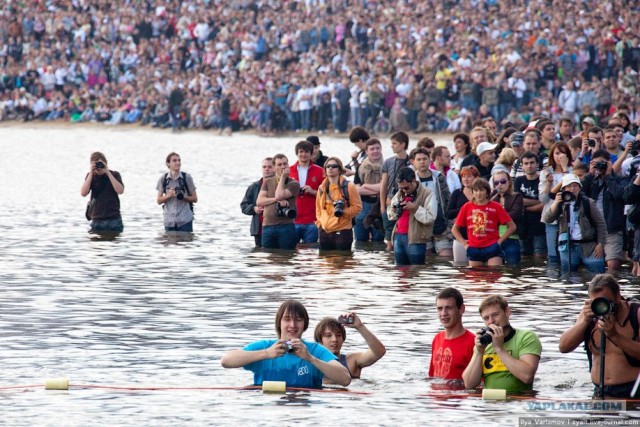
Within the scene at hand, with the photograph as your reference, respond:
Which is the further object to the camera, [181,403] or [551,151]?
[551,151]

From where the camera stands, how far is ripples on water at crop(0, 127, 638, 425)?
38.4ft

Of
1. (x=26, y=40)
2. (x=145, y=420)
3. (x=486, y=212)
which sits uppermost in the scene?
(x=26, y=40)

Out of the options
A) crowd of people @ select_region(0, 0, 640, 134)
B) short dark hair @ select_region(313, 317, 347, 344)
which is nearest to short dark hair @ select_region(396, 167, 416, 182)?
short dark hair @ select_region(313, 317, 347, 344)

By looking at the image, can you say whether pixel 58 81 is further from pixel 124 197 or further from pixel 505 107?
pixel 124 197

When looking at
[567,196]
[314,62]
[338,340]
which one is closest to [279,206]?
[567,196]

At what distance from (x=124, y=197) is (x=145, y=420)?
2123 centimetres

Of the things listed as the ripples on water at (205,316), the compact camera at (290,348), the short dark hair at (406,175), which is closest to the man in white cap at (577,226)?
the ripples on water at (205,316)

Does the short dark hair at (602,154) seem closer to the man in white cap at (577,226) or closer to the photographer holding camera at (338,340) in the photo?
the man in white cap at (577,226)

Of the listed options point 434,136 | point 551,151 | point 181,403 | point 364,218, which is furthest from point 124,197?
point 181,403

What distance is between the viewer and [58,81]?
64312mm

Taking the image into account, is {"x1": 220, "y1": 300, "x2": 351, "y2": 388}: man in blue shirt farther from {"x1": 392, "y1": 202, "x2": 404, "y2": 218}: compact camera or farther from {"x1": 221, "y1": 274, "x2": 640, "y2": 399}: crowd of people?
{"x1": 392, "y1": 202, "x2": 404, "y2": 218}: compact camera

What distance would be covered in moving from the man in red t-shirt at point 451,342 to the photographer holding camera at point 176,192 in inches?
445

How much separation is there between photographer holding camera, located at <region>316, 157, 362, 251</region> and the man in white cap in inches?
111

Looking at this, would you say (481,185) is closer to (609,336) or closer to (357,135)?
(357,135)
